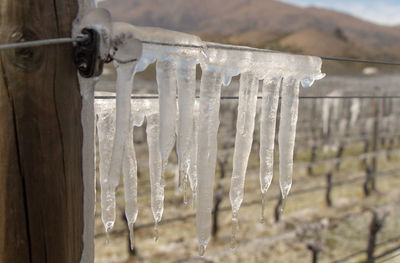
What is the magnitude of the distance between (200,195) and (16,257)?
0.62 m

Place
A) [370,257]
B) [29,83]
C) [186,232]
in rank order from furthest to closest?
[186,232] < [370,257] < [29,83]

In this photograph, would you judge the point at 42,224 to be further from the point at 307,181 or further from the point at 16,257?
the point at 307,181

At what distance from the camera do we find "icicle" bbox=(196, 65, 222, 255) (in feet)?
4.12

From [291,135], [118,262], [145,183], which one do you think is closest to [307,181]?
[145,183]

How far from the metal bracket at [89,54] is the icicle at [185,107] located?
0.30 meters

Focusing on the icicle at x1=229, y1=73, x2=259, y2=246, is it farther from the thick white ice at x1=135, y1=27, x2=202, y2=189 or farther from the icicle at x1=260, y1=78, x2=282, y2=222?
the thick white ice at x1=135, y1=27, x2=202, y2=189

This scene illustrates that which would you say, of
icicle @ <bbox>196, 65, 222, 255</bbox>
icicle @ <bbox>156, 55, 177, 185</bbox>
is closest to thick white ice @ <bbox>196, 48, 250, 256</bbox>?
icicle @ <bbox>196, 65, 222, 255</bbox>

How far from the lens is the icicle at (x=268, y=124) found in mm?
1451

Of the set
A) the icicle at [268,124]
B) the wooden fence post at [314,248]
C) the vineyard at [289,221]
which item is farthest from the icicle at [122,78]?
the wooden fence post at [314,248]

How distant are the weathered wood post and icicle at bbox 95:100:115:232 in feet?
0.98

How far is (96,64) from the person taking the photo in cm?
94

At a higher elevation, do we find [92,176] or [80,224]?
[92,176]

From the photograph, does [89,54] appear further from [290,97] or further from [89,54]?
[290,97]

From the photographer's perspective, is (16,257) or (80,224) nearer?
(16,257)
